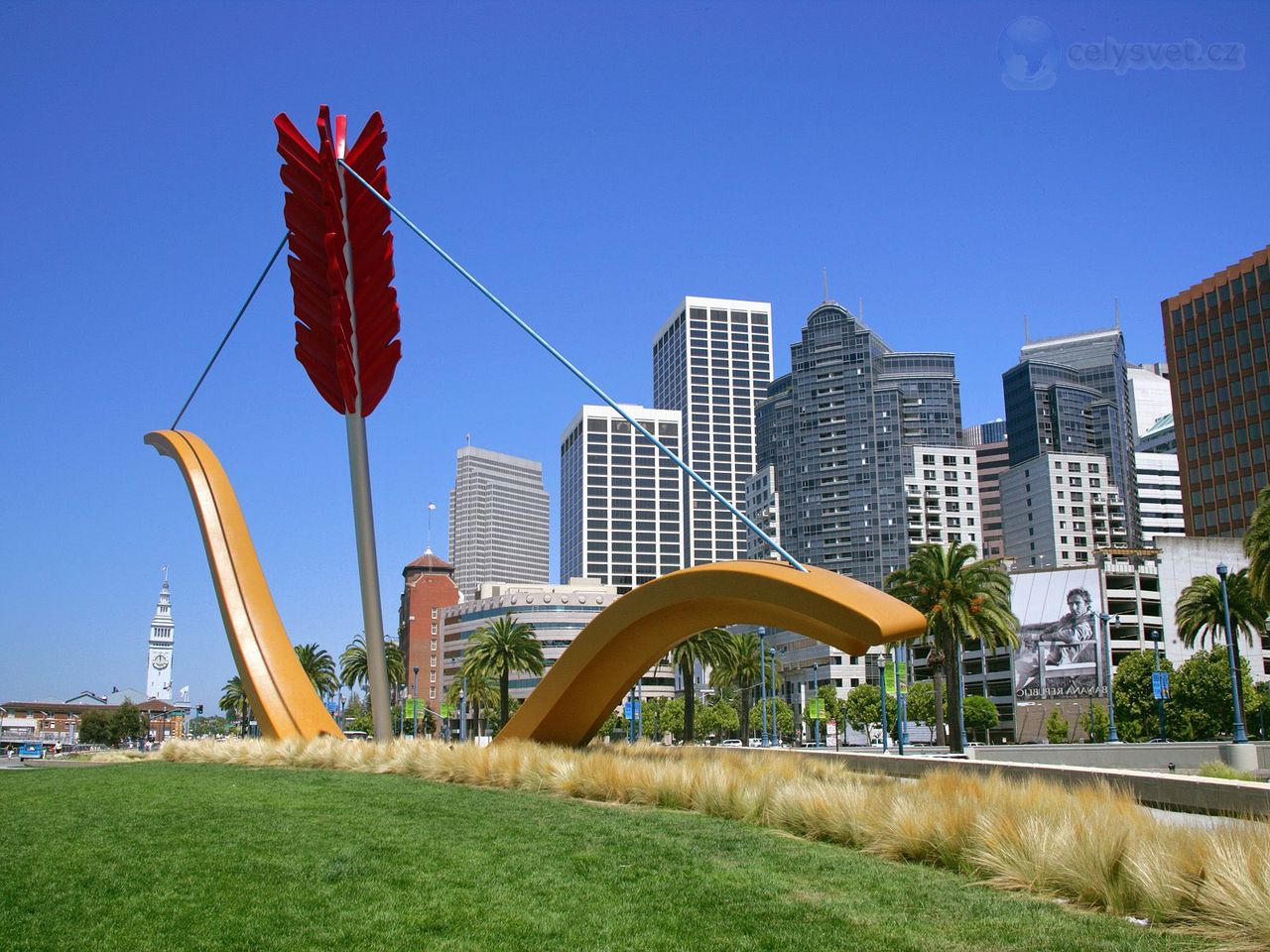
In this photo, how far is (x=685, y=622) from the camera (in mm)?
16281

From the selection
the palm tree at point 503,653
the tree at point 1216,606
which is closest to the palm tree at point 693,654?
the palm tree at point 503,653

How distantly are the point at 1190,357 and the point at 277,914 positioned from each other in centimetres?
8524

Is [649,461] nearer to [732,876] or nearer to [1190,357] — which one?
[1190,357]

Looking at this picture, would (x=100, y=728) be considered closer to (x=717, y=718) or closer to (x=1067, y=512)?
(x=717, y=718)

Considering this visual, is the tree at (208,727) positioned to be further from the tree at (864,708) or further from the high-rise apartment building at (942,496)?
the high-rise apartment building at (942,496)

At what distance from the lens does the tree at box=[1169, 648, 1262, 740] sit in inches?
1998

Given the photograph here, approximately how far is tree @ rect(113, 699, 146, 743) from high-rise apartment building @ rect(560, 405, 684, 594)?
7539 cm

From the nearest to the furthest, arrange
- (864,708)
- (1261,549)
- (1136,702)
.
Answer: (1261,549) < (1136,702) < (864,708)

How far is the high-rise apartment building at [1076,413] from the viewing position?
5531 inches

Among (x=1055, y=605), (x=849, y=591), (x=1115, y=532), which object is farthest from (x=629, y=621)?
(x=1115, y=532)

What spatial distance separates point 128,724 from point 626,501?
86152 millimetres

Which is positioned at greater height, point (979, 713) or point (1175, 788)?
point (1175, 788)

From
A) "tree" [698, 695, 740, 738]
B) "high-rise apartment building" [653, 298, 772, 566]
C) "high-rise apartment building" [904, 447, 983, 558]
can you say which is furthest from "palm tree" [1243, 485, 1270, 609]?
"high-rise apartment building" [653, 298, 772, 566]

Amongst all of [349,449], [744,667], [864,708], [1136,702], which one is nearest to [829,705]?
[864,708]
